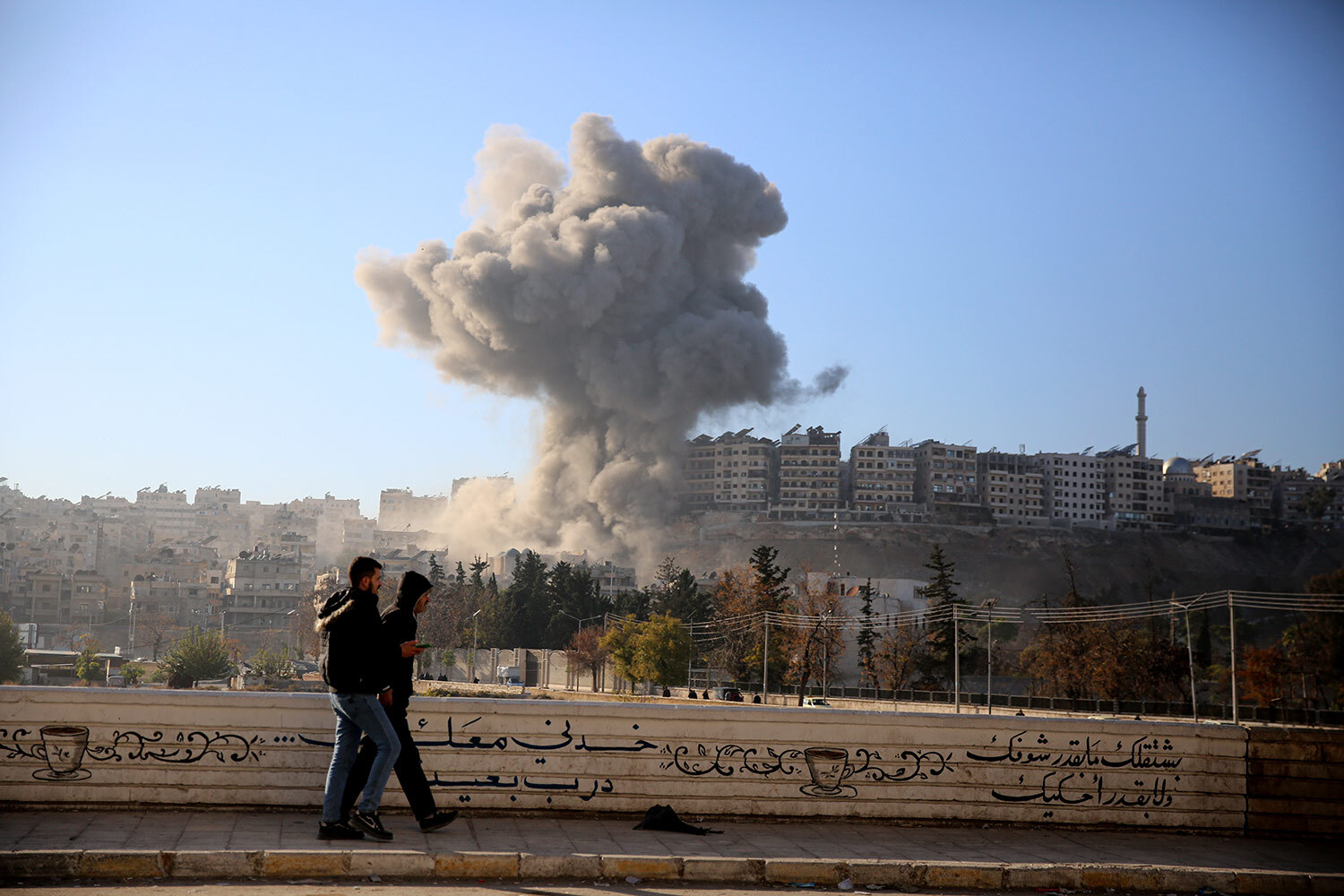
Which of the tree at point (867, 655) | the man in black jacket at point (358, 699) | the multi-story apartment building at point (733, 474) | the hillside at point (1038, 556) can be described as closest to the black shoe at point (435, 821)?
the man in black jacket at point (358, 699)

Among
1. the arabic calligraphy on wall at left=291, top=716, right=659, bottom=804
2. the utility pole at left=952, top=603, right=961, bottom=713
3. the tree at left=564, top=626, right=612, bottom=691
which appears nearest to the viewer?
the arabic calligraphy on wall at left=291, top=716, right=659, bottom=804

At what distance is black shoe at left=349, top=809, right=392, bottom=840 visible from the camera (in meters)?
6.55

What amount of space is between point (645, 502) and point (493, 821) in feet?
387

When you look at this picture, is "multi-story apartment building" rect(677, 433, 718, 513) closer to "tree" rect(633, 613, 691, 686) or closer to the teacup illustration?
"tree" rect(633, 613, 691, 686)

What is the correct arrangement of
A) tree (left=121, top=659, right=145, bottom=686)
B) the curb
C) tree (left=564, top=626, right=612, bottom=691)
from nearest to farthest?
1. the curb
2. tree (left=564, top=626, right=612, bottom=691)
3. tree (left=121, top=659, right=145, bottom=686)

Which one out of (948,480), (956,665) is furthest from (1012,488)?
(956,665)

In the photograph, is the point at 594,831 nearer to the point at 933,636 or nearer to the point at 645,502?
the point at 933,636

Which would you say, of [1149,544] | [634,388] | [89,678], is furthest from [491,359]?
[1149,544]

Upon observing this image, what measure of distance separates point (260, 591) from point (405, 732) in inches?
5026

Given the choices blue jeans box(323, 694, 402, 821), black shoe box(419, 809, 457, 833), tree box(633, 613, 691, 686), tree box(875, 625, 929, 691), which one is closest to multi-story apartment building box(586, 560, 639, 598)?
tree box(875, 625, 929, 691)

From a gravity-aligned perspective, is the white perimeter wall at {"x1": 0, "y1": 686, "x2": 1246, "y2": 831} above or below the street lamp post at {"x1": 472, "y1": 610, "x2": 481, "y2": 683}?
above

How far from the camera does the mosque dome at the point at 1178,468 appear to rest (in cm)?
16212

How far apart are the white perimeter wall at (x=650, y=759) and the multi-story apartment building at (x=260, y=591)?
4794 inches

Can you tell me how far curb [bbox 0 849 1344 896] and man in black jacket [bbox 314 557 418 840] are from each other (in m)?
0.40
